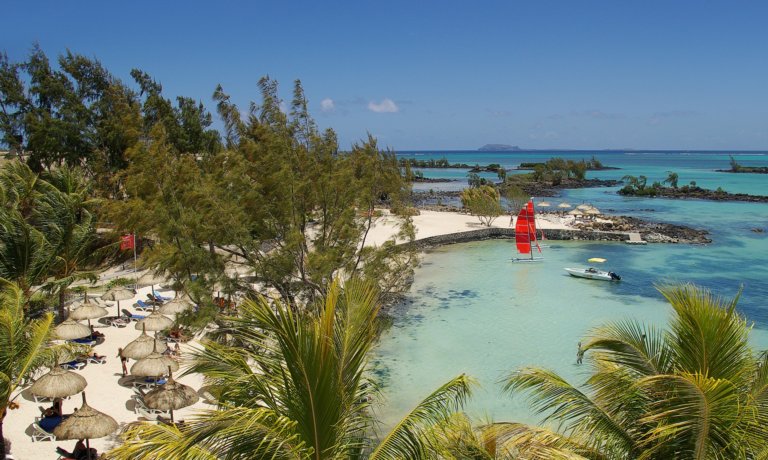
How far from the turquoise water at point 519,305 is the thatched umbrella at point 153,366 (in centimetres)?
501

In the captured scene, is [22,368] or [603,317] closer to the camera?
[22,368]

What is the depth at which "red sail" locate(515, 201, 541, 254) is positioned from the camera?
88.3ft

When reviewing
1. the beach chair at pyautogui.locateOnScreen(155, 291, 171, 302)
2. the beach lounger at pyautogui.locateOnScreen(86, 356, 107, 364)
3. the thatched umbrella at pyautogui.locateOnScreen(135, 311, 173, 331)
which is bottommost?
the beach lounger at pyautogui.locateOnScreen(86, 356, 107, 364)

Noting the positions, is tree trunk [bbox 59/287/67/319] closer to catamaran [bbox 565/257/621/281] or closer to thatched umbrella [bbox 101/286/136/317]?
thatched umbrella [bbox 101/286/136/317]

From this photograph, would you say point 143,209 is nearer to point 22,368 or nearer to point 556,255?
point 22,368

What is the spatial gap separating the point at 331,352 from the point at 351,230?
33.9ft

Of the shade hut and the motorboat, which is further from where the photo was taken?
the motorboat

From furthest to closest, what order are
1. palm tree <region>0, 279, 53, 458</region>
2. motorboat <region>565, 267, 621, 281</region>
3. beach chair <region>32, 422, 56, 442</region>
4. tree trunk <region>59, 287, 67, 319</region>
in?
1. motorboat <region>565, 267, 621, 281</region>
2. tree trunk <region>59, 287, 67, 319</region>
3. beach chair <region>32, 422, 56, 442</region>
4. palm tree <region>0, 279, 53, 458</region>

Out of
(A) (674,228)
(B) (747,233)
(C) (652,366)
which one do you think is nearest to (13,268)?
(C) (652,366)

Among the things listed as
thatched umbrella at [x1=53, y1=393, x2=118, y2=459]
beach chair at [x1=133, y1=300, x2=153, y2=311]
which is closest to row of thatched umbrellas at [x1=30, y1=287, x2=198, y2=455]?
thatched umbrella at [x1=53, y1=393, x2=118, y2=459]

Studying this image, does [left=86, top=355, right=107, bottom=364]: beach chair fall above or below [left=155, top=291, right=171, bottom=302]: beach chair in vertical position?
below

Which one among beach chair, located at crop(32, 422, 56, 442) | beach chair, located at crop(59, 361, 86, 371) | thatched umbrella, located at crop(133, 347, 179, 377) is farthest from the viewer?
beach chair, located at crop(59, 361, 86, 371)

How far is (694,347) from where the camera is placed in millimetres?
4406

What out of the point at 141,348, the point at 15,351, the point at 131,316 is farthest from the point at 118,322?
the point at 15,351
